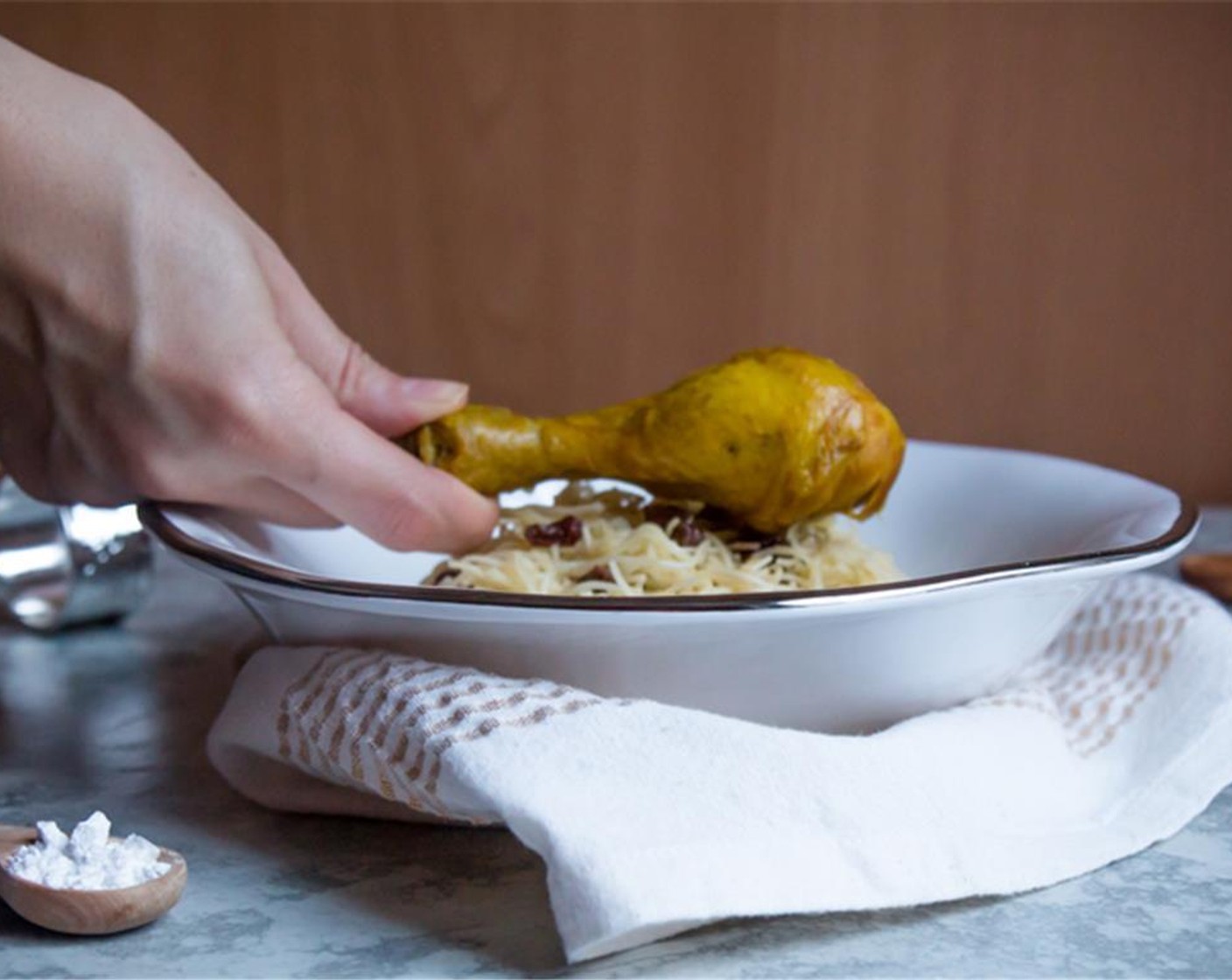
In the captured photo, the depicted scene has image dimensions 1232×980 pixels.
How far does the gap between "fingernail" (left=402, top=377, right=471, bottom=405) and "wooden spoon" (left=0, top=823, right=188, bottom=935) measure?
36 cm

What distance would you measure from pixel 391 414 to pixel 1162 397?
1031mm

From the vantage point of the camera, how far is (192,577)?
1.17 m

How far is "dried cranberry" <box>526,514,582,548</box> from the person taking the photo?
31.5 inches

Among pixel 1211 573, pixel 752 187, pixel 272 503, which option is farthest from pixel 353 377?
pixel 752 187

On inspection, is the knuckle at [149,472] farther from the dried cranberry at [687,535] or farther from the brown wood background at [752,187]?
the brown wood background at [752,187]

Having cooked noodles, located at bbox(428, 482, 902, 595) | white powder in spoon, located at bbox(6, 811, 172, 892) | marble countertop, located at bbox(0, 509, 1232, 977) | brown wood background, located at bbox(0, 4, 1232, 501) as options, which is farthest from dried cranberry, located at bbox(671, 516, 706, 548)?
brown wood background, located at bbox(0, 4, 1232, 501)

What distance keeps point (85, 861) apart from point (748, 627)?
0.25 m

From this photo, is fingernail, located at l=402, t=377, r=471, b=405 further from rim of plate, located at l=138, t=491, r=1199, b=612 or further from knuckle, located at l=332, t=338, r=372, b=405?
rim of plate, located at l=138, t=491, r=1199, b=612

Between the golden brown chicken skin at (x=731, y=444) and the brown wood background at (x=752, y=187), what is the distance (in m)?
0.81

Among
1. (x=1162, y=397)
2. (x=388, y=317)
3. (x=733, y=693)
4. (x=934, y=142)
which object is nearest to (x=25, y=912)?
(x=733, y=693)

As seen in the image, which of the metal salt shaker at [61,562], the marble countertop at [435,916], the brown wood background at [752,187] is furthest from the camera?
the brown wood background at [752,187]

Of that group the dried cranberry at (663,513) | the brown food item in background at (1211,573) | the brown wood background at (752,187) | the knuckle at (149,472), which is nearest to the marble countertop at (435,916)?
the knuckle at (149,472)

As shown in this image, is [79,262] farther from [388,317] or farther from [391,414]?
[388,317]

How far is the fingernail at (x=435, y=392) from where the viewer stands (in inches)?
33.6
